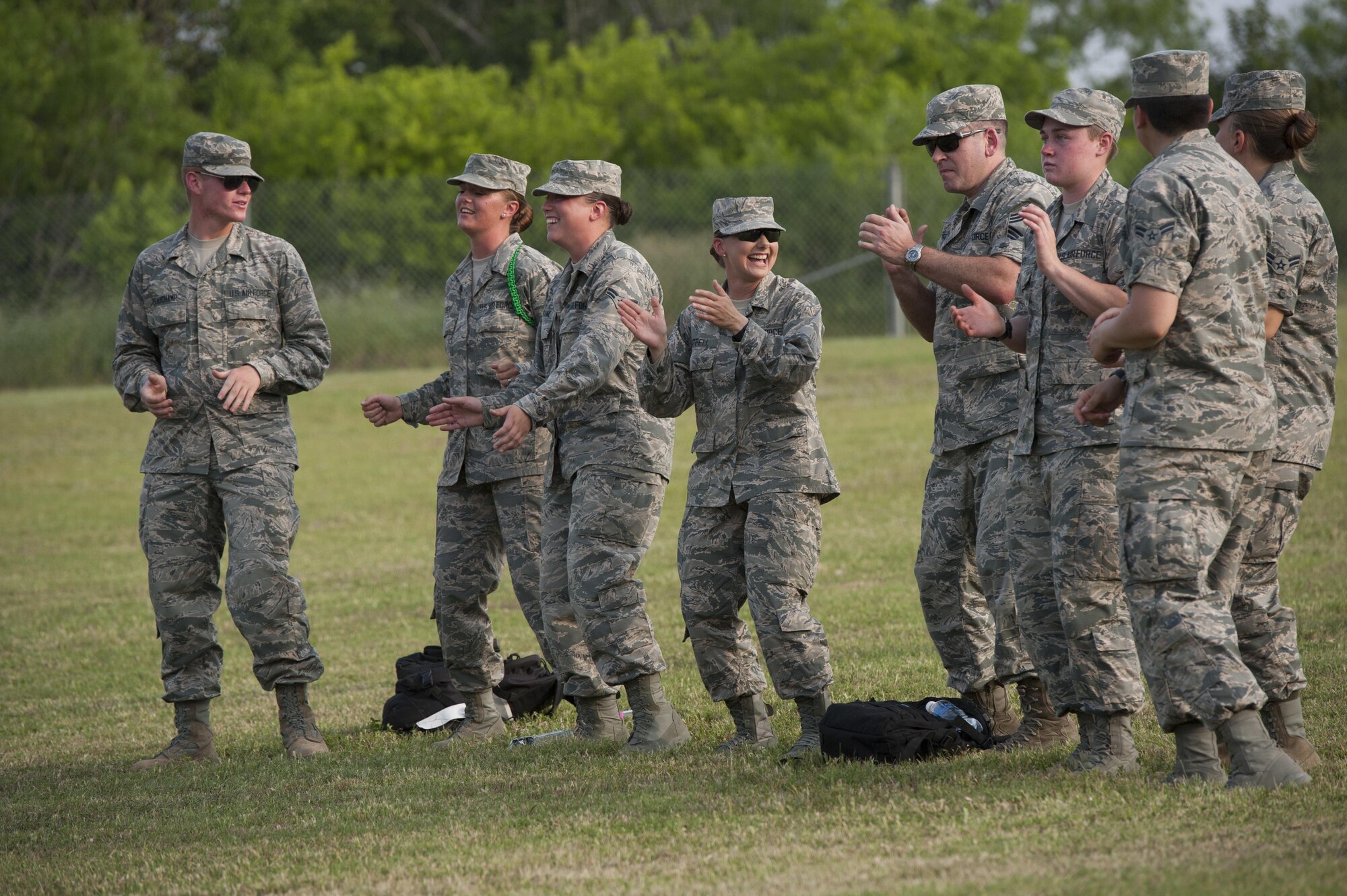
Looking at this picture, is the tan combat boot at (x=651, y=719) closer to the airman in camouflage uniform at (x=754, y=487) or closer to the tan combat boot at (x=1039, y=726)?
the airman in camouflage uniform at (x=754, y=487)

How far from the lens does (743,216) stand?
6.03m

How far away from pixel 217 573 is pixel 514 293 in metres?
1.85

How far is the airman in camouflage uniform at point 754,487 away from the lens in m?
5.83

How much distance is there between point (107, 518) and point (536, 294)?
9.28 meters

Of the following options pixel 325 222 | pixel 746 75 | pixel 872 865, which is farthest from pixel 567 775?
pixel 746 75

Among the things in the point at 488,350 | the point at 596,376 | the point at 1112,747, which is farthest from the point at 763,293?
the point at 1112,747

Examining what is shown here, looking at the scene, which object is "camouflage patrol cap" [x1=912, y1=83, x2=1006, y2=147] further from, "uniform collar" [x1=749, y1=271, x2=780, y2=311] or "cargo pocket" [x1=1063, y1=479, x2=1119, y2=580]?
"cargo pocket" [x1=1063, y1=479, x2=1119, y2=580]

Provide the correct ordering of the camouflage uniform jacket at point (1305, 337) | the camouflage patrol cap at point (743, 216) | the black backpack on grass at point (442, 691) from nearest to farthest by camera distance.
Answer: the camouflage uniform jacket at point (1305, 337)
the camouflage patrol cap at point (743, 216)
the black backpack on grass at point (442, 691)

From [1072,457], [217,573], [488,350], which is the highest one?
[488,350]

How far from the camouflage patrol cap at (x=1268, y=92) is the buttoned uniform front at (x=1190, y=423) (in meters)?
0.75

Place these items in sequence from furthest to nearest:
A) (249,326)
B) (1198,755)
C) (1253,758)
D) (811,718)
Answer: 1. (249,326)
2. (811,718)
3. (1198,755)
4. (1253,758)

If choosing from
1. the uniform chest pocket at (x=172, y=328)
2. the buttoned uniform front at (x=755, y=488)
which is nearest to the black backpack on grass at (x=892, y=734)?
the buttoned uniform front at (x=755, y=488)

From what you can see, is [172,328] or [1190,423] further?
[172,328]

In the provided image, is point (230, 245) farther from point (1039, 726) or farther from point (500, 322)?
point (1039, 726)
